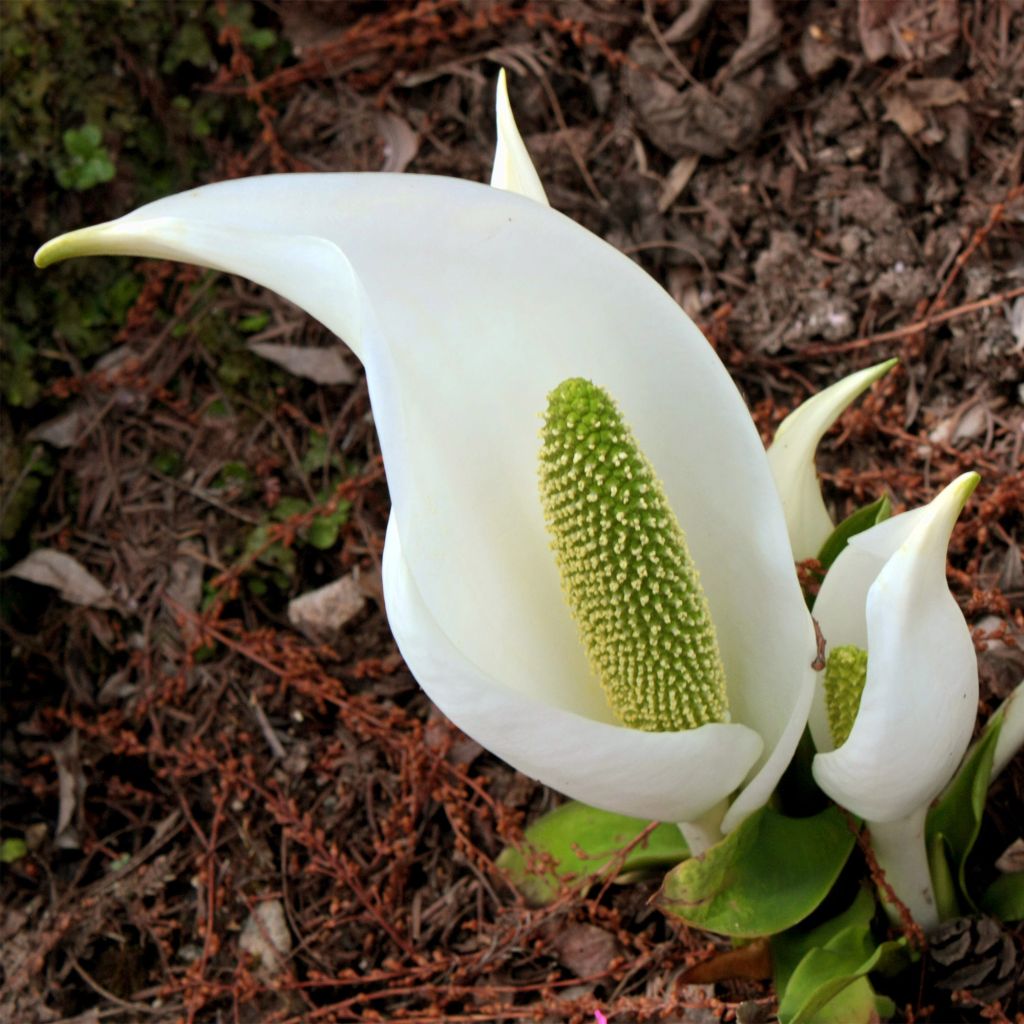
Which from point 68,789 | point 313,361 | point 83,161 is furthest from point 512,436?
point 83,161

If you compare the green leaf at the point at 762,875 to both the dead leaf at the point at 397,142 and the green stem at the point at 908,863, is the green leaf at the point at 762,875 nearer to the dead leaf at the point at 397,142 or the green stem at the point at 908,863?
the green stem at the point at 908,863

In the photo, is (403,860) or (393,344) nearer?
(393,344)

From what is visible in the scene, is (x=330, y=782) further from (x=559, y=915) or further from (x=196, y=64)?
(x=196, y=64)

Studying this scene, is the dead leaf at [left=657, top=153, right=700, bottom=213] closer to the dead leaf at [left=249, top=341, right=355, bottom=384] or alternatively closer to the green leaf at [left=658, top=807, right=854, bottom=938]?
the dead leaf at [left=249, top=341, right=355, bottom=384]

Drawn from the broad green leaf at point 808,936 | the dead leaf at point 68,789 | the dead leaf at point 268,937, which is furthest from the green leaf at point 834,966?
the dead leaf at point 68,789

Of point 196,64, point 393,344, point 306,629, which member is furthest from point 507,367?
point 196,64

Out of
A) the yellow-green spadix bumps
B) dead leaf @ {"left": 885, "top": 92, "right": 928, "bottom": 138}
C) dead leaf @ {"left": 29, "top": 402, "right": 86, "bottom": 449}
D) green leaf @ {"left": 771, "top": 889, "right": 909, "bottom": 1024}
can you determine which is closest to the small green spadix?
the yellow-green spadix bumps
